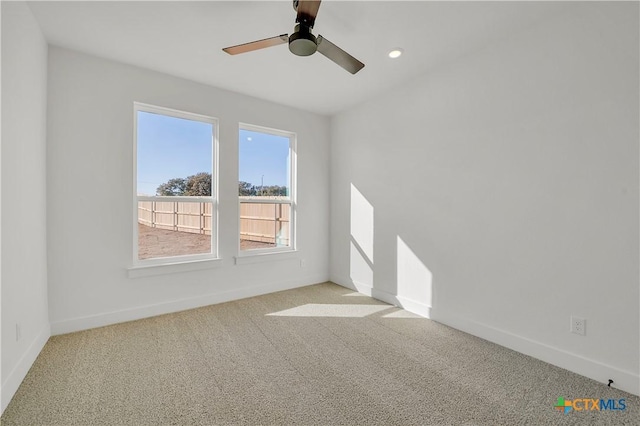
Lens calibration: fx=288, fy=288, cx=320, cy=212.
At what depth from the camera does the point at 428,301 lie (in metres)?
3.04

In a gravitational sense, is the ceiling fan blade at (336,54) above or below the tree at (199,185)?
above

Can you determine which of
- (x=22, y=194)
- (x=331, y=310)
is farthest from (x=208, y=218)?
(x=331, y=310)

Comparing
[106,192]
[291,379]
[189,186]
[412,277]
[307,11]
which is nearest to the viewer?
[307,11]

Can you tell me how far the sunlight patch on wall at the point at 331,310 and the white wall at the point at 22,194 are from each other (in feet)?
6.32

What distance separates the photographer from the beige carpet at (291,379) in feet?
5.33

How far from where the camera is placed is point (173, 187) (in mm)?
3246

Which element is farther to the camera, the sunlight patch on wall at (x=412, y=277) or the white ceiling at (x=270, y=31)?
the sunlight patch on wall at (x=412, y=277)

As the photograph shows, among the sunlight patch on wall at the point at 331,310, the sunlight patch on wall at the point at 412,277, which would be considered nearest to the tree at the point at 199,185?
the sunlight patch on wall at the point at 331,310

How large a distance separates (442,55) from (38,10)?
3239 mm

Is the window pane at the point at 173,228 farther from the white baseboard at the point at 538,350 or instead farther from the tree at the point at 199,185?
the white baseboard at the point at 538,350

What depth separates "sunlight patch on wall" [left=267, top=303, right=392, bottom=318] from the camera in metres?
3.12

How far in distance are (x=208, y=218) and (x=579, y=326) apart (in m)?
3.59

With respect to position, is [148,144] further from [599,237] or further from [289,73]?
[599,237]

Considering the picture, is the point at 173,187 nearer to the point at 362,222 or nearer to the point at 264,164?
the point at 264,164
